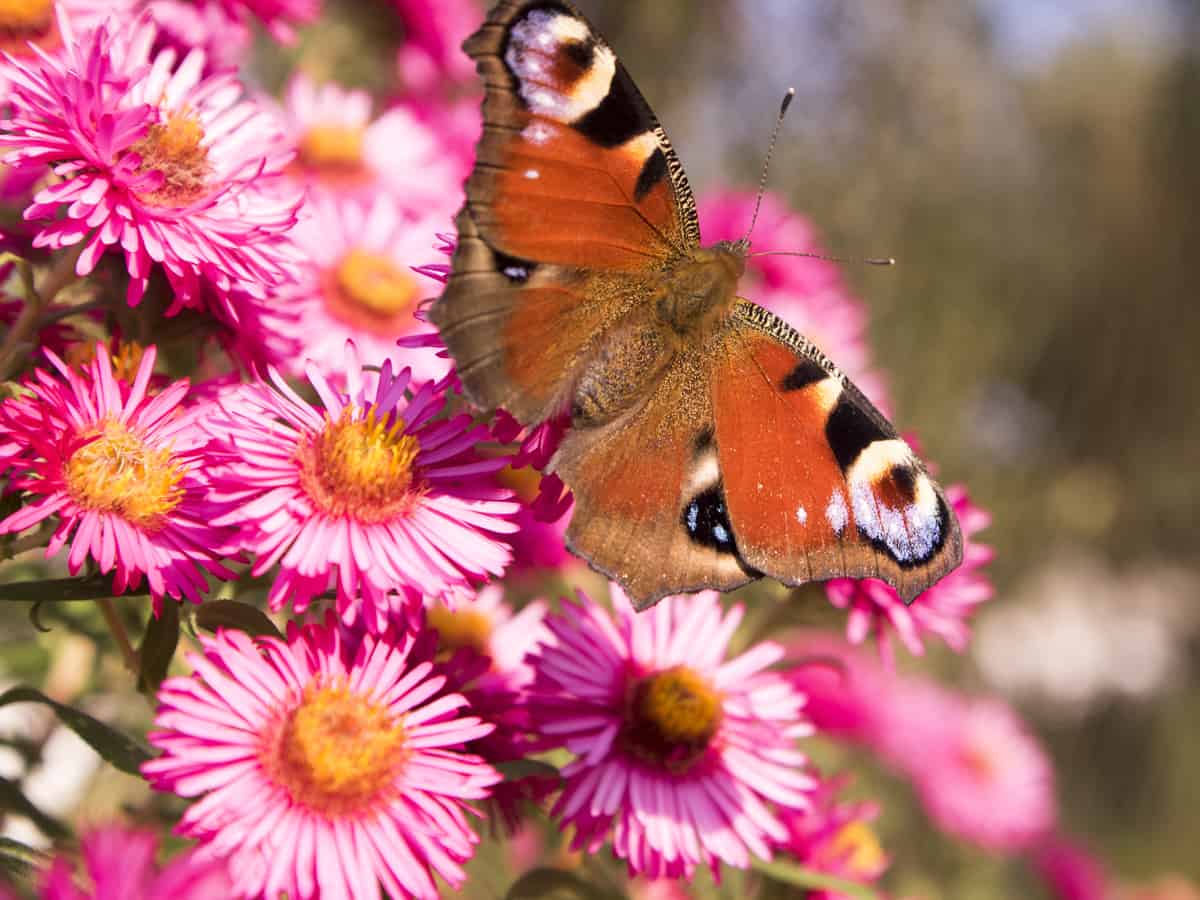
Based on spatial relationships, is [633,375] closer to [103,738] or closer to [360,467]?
[360,467]

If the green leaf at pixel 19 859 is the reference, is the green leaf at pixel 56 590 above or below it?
above

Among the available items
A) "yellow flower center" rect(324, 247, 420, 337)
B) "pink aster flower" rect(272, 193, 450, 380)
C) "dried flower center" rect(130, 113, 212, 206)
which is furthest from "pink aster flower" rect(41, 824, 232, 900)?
"yellow flower center" rect(324, 247, 420, 337)

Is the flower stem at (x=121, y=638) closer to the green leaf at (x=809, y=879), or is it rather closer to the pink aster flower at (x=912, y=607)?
the green leaf at (x=809, y=879)

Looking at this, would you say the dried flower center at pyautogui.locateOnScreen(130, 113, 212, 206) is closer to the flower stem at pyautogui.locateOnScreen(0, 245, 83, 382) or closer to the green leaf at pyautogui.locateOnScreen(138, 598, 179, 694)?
the flower stem at pyautogui.locateOnScreen(0, 245, 83, 382)

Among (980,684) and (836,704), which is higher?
(980,684)

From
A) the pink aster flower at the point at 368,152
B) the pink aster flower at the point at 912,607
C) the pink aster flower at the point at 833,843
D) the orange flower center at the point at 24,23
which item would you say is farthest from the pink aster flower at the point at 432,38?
the pink aster flower at the point at 833,843

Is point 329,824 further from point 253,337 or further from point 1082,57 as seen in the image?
point 1082,57

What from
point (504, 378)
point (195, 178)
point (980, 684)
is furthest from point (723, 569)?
point (980, 684)
